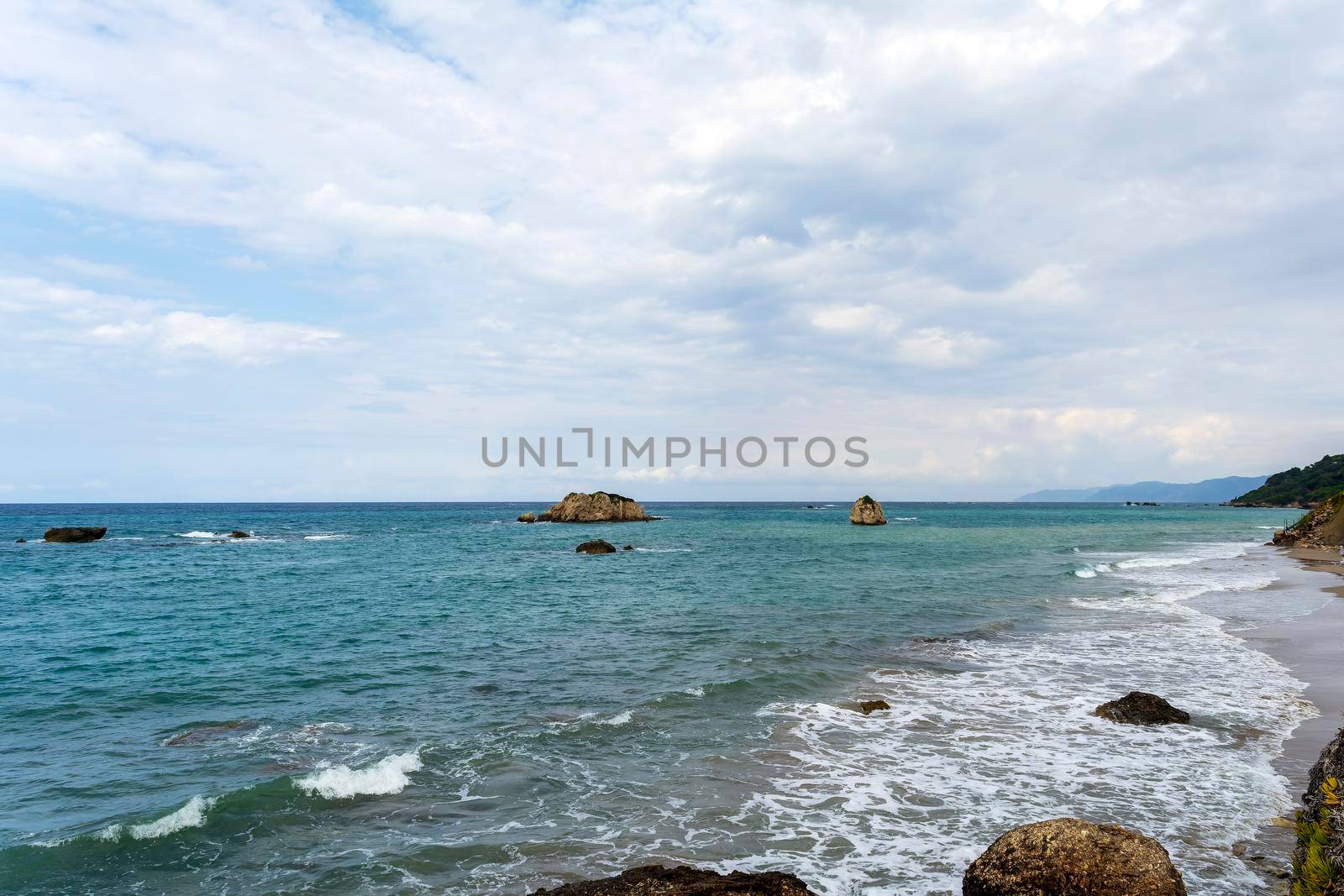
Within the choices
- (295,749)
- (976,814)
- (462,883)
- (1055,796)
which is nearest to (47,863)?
(295,749)

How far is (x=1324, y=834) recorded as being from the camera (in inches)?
269

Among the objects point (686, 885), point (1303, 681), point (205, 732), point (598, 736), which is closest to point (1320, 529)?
point (1303, 681)

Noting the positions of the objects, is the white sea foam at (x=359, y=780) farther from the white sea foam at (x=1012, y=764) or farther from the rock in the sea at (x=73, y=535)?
the rock in the sea at (x=73, y=535)

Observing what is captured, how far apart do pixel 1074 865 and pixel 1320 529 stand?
75.6 metres

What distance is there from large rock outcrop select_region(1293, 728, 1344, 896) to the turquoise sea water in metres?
1.81

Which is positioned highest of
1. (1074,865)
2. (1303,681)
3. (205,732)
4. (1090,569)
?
(1074,865)

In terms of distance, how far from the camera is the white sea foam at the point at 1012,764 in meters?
10.3

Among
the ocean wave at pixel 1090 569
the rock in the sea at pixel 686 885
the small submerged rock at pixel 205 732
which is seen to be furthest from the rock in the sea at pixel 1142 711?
the ocean wave at pixel 1090 569

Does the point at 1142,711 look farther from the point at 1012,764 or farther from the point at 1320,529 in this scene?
the point at 1320,529

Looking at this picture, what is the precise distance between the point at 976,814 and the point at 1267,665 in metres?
16.3

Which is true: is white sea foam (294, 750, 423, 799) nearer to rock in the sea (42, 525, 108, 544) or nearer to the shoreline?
the shoreline

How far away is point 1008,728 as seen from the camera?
1585 centimetres

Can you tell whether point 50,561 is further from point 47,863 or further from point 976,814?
point 976,814

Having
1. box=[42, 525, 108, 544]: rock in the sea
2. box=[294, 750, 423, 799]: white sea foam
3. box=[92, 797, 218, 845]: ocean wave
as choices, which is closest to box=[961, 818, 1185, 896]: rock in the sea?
box=[294, 750, 423, 799]: white sea foam
